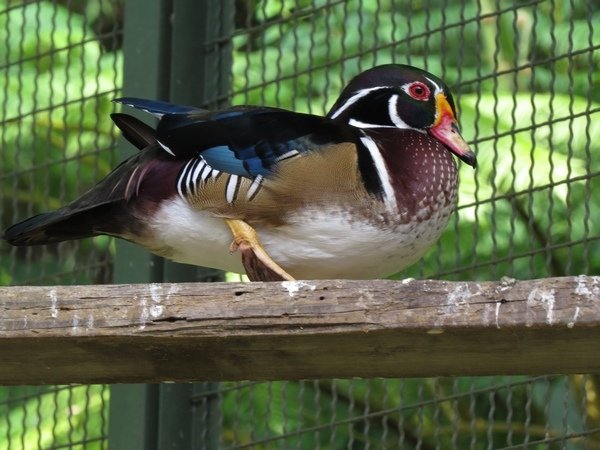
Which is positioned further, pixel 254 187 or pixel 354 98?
pixel 354 98

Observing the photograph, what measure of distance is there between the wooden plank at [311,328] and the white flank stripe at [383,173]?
381mm

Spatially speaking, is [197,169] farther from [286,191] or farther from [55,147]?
[55,147]

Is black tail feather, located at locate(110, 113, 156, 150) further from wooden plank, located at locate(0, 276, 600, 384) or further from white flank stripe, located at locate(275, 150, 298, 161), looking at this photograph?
wooden plank, located at locate(0, 276, 600, 384)

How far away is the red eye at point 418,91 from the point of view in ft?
8.23

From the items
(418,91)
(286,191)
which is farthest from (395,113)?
(286,191)

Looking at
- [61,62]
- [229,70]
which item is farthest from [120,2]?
[229,70]

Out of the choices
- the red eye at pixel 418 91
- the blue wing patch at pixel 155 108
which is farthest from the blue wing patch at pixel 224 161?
the red eye at pixel 418 91

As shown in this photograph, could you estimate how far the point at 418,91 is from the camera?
2.51 metres

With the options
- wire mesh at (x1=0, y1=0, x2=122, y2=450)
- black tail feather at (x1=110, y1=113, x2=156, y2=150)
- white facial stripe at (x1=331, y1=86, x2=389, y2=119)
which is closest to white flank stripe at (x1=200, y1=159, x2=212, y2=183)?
black tail feather at (x1=110, y1=113, x2=156, y2=150)

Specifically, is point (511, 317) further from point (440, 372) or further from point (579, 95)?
point (579, 95)

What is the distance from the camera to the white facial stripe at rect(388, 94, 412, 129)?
252 cm

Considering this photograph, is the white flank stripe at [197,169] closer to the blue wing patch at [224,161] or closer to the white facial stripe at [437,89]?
the blue wing patch at [224,161]

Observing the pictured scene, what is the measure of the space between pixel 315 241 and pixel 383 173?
166mm

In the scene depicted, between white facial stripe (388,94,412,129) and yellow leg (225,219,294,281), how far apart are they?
386mm
